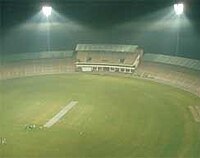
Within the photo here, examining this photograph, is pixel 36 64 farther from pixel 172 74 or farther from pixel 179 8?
pixel 179 8

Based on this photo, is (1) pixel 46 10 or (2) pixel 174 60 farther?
(1) pixel 46 10

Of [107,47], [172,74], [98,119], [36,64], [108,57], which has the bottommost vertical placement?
[98,119]

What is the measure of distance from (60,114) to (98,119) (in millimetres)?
3579

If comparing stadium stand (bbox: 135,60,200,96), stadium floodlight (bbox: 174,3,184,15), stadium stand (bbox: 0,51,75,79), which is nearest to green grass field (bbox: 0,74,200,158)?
stadium stand (bbox: 135,60,200,96)

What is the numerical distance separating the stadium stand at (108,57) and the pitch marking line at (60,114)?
1277cm

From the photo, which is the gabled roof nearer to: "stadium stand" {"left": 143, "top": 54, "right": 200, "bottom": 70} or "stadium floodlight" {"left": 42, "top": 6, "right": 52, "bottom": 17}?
"stadium stand" {"left": 143, "top": 54, "right": 200, "bottom": 70}

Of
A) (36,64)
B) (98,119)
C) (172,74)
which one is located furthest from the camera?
(36,64)

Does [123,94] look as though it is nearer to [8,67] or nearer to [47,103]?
[47,103]

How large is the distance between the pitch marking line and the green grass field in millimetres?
418

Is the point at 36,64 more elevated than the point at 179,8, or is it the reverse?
the point at 179,8

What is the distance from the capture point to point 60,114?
110ft

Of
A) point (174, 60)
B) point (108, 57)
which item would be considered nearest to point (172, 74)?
point (174, 60)

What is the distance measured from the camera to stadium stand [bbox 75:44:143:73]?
48000 millimetres

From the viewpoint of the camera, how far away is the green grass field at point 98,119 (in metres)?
26.2
